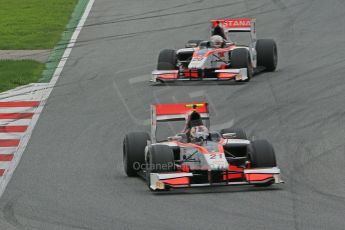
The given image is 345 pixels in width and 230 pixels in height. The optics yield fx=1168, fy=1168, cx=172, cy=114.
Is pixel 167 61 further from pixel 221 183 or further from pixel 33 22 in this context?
pixel 221 183

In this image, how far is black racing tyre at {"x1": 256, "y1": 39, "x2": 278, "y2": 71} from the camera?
106 feet

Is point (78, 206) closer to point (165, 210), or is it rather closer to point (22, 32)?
point (165, 210)

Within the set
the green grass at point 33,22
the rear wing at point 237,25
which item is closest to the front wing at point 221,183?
the rear wing at point 237,25

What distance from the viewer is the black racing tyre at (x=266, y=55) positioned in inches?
1267

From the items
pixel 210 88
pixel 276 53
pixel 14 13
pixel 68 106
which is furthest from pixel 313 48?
pixel 14 13

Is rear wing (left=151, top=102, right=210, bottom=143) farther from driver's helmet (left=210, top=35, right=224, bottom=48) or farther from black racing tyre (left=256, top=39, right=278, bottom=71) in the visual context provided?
black racing tyre (left=256, top=39, right=278, bottom=71)

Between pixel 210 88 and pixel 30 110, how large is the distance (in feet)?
16.2

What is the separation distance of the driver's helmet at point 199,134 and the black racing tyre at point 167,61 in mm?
10518

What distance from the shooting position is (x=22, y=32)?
3900cm

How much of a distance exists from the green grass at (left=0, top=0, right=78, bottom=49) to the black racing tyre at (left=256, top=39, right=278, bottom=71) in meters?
7.62

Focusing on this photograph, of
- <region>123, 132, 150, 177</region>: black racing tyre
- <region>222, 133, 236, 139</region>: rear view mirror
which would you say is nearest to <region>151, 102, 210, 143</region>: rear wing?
<region>123, 132, 150, 177</region>: black racing tyre

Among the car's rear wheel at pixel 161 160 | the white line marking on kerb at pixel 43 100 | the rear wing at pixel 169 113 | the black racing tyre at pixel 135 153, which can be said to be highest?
the white line marking on kerb at pixel 43 100

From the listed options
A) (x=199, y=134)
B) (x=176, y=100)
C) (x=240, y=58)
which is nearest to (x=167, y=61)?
(x=240, y=58)

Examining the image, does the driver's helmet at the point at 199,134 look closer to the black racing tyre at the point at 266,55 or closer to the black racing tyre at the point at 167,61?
the black racing tyre at the point at 167,61
